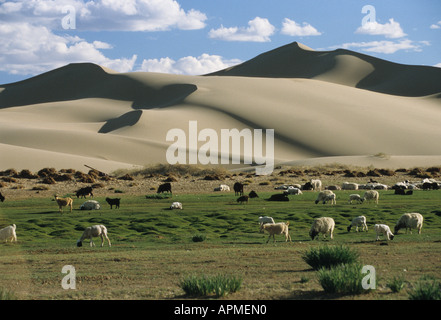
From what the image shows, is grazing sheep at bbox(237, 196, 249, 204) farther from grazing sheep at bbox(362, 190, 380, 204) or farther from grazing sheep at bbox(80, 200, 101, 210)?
grazing sheep at bbox(80, 200, 101, 210)

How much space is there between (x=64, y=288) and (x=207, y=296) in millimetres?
3379

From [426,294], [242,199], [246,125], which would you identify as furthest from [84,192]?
[246,125]

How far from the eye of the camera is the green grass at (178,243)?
48.5 ft

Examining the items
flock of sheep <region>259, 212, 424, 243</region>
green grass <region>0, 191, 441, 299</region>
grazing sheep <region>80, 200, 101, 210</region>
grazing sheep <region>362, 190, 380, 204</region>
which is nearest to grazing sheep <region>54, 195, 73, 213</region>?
green grass <region>0, 191, 441, 299</region>

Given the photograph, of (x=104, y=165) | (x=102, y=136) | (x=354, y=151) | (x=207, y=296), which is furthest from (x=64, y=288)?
(x=354, y=151)

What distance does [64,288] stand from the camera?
13.8 meters

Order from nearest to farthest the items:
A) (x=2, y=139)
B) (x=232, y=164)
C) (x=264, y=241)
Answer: (x=264, y=241), (x=232, y=164), (x=2, y=139)

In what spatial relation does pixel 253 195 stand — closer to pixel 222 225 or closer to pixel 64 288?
pixel 222 225

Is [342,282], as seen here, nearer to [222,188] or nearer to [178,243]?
[178,243]

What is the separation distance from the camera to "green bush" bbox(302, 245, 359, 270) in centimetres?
1514

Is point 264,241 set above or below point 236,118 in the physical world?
below

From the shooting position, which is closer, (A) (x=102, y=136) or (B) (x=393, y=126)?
(A) (x=102, y=136)

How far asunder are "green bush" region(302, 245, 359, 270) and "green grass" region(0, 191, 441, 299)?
0.40 metres

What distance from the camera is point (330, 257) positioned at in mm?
15352
